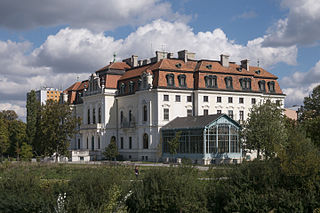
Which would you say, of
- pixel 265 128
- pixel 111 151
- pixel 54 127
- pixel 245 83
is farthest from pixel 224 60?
pixel 54 127

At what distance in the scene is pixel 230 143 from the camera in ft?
205

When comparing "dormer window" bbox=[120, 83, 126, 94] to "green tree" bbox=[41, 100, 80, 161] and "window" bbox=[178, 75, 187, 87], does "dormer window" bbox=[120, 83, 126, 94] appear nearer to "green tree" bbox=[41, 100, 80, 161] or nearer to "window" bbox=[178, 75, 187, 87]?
"window" bbox=[178, 75, 187, 87]

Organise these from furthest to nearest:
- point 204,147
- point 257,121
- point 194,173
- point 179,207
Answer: point 204,147 → point 257,121 → point 194,173 → point 179,207

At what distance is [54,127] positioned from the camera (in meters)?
62.8

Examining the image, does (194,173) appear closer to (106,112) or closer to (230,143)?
(230,143)

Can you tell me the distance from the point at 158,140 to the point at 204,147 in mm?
8857

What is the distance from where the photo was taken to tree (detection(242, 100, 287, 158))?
54781mm

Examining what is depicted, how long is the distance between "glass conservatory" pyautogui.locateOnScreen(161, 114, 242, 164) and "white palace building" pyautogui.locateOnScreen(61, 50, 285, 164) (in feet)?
0.40

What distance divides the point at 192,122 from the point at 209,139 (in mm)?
3979

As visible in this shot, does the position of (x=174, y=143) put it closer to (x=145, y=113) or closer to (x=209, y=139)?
(x=209, y=139)

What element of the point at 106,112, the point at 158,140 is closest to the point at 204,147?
the point at 158,140

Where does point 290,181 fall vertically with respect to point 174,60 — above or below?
below

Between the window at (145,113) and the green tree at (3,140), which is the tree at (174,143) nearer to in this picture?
the window at (145,113)

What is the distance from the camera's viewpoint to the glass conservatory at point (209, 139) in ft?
199
